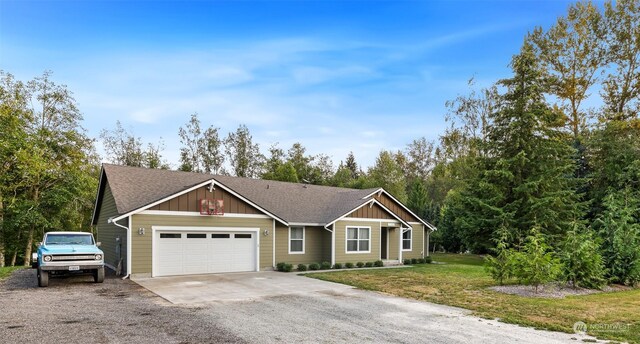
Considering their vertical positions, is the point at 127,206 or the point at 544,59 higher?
the point at 544,59

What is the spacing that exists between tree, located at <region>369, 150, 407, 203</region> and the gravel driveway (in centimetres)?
3599

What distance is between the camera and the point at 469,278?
16.1m

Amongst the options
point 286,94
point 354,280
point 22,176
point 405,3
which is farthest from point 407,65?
point 22,176

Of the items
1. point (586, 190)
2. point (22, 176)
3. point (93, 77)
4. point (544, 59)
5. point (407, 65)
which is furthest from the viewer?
point (544, 59)

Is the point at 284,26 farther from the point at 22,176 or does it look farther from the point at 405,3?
the point at 22,176

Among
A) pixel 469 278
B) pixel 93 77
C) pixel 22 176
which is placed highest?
pixel 93 77

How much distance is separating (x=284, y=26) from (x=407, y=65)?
7563 millimetres

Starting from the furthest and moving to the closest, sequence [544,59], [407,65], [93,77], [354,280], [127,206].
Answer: [544,59], [407,65], [93,77], [127,206], [354,280]

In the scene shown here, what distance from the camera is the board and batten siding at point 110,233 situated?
635 inches

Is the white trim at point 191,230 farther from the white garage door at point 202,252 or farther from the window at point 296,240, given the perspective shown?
the window at point 296,240

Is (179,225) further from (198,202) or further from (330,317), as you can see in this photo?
(330,317)

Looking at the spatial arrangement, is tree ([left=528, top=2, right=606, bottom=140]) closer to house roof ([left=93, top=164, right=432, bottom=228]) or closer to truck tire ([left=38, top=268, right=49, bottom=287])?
house roof ([left=93, top=164, right=432, bottom=228])

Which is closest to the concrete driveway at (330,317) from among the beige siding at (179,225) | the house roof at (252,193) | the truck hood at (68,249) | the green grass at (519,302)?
the green grass at (519,302)

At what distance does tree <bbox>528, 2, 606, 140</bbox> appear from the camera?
89.2ft
